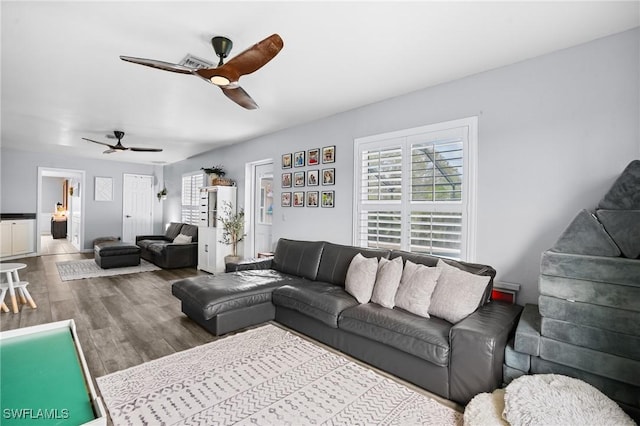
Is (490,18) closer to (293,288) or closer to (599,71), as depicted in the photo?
(599,71)

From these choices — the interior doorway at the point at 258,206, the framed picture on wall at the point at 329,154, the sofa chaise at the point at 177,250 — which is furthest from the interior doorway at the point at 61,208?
the framed picture on wall at the point at 329,154

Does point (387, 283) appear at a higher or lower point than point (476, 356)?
higher

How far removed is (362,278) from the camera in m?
3.02

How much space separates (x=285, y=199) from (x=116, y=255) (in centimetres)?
393

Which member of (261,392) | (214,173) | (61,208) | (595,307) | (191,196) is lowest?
(261,392)

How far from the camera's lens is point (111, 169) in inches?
345

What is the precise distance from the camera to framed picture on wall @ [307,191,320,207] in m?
4.55

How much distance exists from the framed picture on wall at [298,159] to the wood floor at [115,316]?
262 cm

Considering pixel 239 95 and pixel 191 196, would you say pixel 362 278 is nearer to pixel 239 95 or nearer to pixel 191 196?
pixel 239 95

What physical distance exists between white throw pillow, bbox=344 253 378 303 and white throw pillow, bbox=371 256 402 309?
0.05m

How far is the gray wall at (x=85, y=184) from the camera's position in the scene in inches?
288

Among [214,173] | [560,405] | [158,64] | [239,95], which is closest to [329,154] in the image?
[239,95]

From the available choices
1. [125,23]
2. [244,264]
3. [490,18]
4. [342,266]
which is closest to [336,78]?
[490,18]
